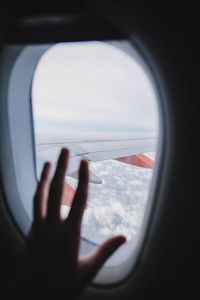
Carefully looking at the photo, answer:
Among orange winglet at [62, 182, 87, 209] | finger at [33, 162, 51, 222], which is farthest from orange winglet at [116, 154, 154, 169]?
finger at [33, 162, 51, 222]

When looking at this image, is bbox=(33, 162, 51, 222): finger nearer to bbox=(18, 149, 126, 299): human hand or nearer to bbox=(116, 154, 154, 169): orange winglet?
bbox=(18, 149, 126, 299): human hand

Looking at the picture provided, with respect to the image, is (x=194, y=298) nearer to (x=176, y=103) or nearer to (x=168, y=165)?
(x=168, y=165)

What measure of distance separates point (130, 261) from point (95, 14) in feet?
2.50

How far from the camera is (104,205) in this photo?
171 cm

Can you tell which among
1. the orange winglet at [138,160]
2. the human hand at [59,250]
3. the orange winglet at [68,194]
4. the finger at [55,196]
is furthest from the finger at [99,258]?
the orange winglet at [138,160]

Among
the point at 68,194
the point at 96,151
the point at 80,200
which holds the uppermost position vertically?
the point at 80,200

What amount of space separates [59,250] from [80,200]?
13cm

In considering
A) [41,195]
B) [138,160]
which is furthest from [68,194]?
[138,160]

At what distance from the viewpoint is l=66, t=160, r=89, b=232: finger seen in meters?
0.66

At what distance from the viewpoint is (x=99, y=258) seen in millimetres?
657

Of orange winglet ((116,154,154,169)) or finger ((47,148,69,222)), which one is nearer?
finger ((47,148,69,222))

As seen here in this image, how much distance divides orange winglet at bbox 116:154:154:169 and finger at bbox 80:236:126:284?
243 centimetres

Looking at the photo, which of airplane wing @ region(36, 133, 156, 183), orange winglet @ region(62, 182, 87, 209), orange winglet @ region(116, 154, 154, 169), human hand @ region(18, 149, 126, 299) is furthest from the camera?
orange winglet @ region(116, 154, 154, 169)

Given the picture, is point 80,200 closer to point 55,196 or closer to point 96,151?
point 55,196
